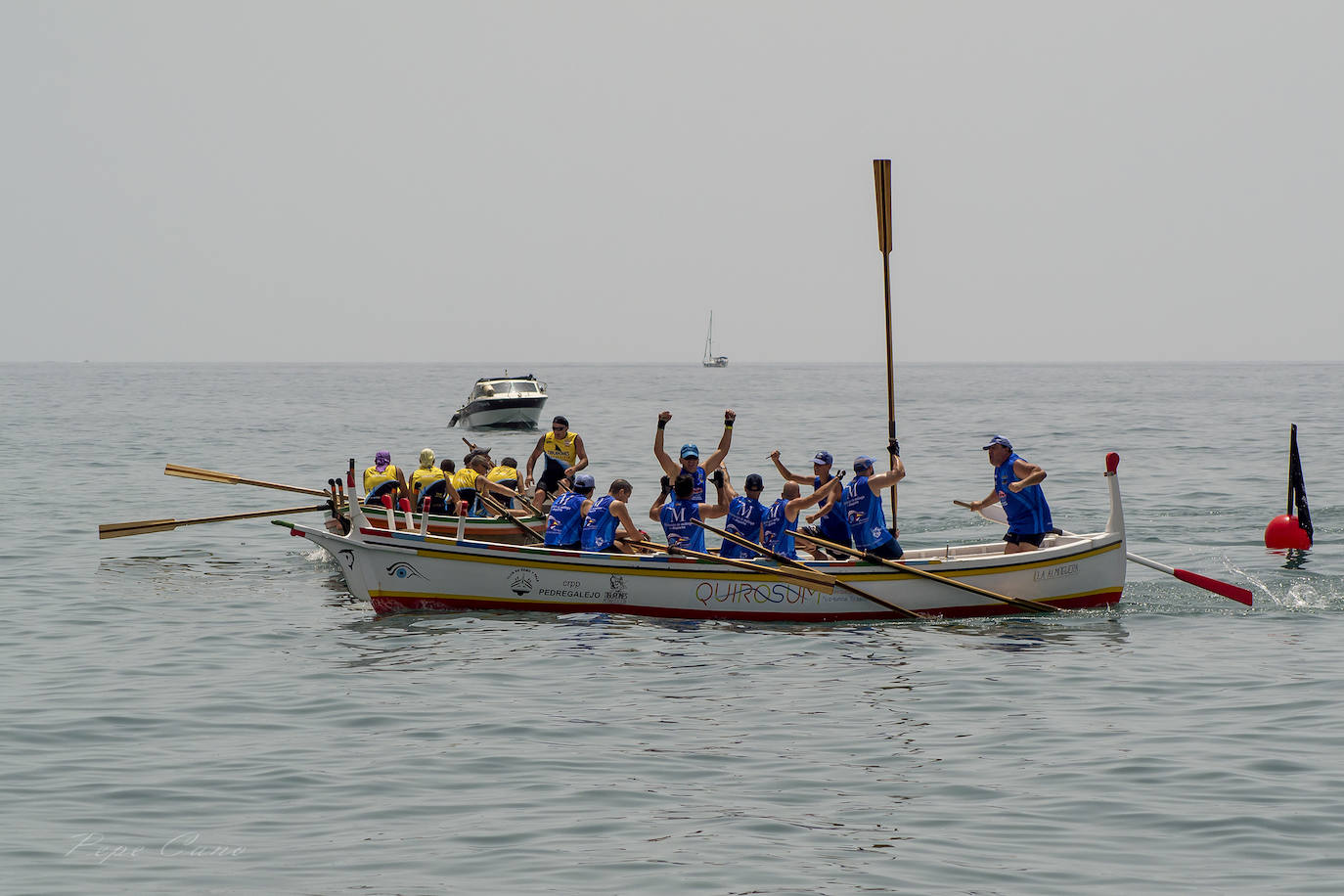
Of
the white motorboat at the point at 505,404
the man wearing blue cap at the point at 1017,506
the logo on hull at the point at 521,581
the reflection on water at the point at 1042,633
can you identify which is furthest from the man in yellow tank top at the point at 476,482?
the white motorboat at the point at 505,404

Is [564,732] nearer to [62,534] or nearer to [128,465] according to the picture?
[62,534]

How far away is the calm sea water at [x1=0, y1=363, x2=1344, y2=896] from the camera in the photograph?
881 cm

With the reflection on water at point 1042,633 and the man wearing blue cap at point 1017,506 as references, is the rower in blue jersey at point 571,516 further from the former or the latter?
the man wearing blue cap at point 1017,506

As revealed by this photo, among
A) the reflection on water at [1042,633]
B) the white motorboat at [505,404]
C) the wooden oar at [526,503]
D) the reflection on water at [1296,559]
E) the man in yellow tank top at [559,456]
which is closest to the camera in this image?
the reflection on water at [1042,633]

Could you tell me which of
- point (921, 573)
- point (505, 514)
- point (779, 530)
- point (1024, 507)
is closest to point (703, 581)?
point (779, 530)

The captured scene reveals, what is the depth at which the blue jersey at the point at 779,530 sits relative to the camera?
663 inches

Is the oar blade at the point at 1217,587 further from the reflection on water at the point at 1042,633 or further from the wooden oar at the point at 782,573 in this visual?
the wooden oar at the point at 782,573

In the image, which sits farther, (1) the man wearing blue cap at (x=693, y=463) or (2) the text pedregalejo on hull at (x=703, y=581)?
(1) the man wearing blue cap at (x=693, y=463)

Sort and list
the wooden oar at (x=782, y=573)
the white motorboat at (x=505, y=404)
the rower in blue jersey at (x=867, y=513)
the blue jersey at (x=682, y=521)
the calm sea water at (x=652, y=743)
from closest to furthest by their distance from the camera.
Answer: the calm sea water at (x=652, y=743), the wooden oar at (x=782, y=573), the rower in blue jersey at (x=867, y=513), the blue jersey at (x=682, y=521), the white motorboat at (x=505, y=404)

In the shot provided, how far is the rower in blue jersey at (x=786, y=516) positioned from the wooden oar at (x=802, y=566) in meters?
0.15

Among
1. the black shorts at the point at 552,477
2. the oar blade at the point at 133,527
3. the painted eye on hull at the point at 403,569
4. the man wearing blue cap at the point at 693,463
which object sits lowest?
the painted eye on hull at the point at 403,569

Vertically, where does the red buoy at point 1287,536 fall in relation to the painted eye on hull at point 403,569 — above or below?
below

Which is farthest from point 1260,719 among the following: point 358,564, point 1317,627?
point 358,564

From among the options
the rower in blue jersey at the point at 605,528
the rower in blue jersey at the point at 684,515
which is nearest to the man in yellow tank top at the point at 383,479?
the rower in blue jersey at the point at 605,528
